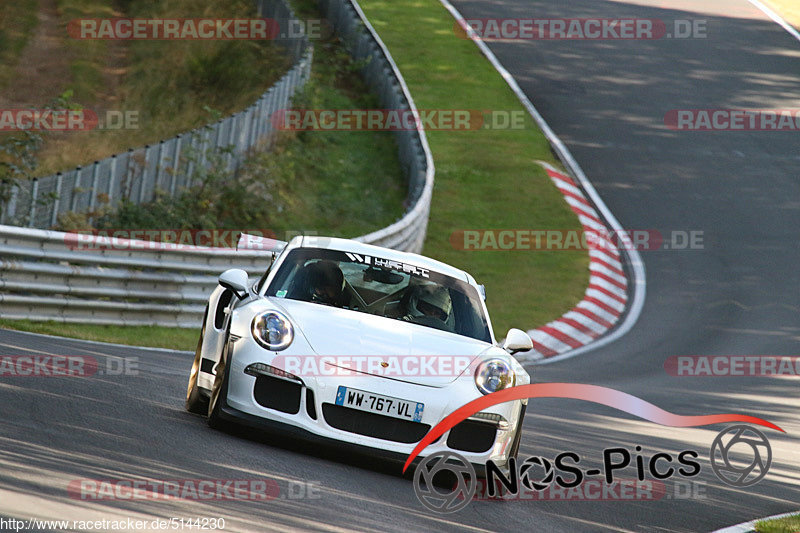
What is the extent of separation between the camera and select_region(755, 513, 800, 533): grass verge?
275 inches

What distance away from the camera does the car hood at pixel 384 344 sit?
7090 mm

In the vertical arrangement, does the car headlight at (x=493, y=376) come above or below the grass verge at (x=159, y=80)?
below

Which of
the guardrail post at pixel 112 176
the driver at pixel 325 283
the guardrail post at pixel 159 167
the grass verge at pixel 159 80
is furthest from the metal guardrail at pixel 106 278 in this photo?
the grass verge at pixel 159 80

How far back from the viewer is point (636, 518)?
7.21m

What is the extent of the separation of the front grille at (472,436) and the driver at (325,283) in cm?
136

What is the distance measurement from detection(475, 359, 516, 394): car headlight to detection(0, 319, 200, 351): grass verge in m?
5.50

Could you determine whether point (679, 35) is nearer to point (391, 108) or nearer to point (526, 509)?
point (391, 108)

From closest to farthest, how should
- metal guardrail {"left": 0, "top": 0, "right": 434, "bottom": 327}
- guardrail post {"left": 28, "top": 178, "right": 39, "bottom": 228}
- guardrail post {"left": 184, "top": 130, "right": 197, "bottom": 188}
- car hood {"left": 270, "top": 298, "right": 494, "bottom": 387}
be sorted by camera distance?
car hood {"left": 270, "top": 298, "right": 494, "bottom": 387}, metal guardrail {"left": 0, "top": 0, "right": 434, "bottom": 327}, guardrail post {"left": 28, "top": 178, "right": 39, "bottom": 228}, guardrail post {"left": 184, "top": 130, "right": 197, "bottom": 188}

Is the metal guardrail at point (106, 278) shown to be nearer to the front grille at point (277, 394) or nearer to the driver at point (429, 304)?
the driver at point (429, 304)

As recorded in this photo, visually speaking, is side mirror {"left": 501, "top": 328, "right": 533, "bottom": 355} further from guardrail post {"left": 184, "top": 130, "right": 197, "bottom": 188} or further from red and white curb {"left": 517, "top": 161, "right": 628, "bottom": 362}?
guardrail post {"left": 184, "top": 130, "right": 197, "bottom": 188}

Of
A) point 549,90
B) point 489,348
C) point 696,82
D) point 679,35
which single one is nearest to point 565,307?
point 489,348

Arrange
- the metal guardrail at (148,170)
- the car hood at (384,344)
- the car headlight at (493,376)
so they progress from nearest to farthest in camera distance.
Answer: the car hood at (384,344) → the car headlight at (493,376) → the metal guardrail at (148,170)

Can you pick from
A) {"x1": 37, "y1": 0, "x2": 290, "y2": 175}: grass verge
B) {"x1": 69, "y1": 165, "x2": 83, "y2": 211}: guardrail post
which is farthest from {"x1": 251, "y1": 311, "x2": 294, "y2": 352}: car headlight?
{"x1": 37, "y1": 0, "x2": 290, "y2": 175}: grass verge

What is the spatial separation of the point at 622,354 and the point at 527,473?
826 cm
